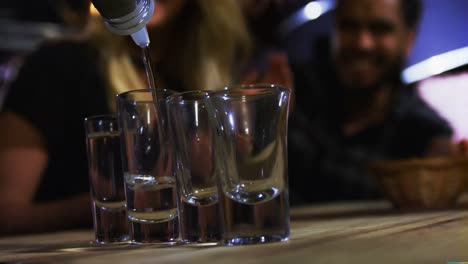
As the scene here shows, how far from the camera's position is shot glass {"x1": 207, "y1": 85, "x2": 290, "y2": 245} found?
0.53m

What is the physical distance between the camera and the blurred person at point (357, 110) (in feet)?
8.19

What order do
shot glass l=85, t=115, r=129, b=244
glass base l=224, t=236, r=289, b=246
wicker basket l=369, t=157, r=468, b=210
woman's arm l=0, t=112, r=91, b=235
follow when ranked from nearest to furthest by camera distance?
1. glass base l=224, t=236, r=289, b=246
2. shot glass l=85, t=115, r=129, b=244
3. wicker basket l=369, t=157, r=468, b=210
4. woman's arm l=0, t=112, r=91, b=235

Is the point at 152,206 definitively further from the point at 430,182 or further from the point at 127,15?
the point at 430,182

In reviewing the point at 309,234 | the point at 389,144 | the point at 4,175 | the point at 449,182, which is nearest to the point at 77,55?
the point at 4,175

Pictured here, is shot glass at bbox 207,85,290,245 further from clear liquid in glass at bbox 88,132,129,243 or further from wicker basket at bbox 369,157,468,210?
wicker basket at bbox 369,157,468,210

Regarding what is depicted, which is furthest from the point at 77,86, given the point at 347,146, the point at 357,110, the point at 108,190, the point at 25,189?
the point at 357,110

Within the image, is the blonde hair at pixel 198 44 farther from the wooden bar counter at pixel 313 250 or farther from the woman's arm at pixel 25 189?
the wooden bar counter at pixel 313 250

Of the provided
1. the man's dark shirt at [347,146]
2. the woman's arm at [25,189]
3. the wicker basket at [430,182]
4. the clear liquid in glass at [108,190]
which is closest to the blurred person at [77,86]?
the woman's arm at [25,189]

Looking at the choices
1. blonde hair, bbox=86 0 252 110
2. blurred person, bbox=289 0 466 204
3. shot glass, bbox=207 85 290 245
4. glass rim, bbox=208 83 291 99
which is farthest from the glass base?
blurred person, bbox=289 0 466 204

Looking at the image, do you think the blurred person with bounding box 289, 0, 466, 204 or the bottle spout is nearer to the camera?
the bottle spout

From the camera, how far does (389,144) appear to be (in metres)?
2.51

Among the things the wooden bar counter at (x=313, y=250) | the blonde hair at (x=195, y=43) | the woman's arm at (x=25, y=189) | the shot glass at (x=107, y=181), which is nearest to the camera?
the wooden bar counter at (x=313, y=250)

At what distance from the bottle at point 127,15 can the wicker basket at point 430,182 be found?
0.67 meters

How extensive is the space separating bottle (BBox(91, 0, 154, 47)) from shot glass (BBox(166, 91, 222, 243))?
0.08 meters
